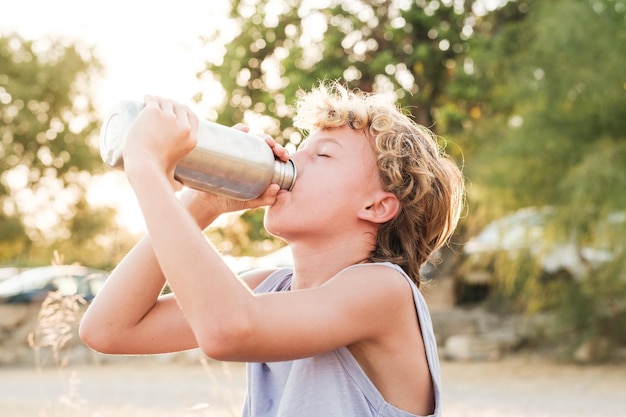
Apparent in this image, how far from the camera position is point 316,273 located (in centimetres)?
222

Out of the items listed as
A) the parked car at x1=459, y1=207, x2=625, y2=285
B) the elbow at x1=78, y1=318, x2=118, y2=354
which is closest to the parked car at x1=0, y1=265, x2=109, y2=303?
the parked car at x1=459, y1=207, x2=625, y2=285

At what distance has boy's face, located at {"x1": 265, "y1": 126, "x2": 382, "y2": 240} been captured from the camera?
2166 mm

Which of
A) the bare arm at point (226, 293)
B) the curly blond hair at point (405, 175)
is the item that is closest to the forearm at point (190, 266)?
the bare arm at point (226, 293)

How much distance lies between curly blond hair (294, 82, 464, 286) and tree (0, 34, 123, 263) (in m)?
28.7

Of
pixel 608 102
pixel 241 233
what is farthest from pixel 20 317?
pixel 608 102

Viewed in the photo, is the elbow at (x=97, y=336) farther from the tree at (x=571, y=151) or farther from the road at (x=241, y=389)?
the tree at (x=571, y=151)

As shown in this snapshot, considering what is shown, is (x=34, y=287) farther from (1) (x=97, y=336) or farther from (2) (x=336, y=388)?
(2) (x=336, y=388)

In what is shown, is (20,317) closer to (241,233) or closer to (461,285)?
(241,233)

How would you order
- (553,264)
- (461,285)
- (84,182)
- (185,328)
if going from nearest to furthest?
(185,328) → (553,264) → (461,285) → (84,182)

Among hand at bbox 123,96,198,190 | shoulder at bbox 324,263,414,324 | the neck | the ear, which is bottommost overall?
the neck

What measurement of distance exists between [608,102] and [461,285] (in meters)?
7.66

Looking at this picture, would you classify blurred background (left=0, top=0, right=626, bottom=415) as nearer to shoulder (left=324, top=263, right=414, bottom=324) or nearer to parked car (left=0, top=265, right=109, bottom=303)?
parked car (left=0, top=265, right=109, bottom=303)

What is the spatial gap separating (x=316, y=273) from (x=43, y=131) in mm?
29755

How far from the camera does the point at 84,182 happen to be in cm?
3219
